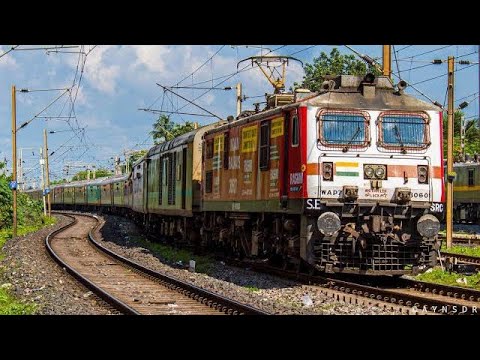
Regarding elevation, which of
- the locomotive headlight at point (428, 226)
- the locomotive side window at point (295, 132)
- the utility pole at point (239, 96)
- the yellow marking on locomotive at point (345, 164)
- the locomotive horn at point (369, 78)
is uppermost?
the utility pole at point (239, 96)

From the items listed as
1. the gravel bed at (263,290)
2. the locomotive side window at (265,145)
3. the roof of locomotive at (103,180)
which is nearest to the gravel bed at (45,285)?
the gravel bed at (263,290)

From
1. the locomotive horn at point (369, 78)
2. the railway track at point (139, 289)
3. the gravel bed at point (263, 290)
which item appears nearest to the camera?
the gravel bed at point (263, 290)

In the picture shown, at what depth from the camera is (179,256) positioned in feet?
71.6

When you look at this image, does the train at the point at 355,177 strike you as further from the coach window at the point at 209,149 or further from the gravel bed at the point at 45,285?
the coach window at the point at 209,149

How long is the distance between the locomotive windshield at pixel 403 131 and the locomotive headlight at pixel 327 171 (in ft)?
3.63

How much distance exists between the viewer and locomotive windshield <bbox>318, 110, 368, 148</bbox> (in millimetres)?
13727

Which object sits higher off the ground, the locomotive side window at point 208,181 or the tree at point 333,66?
the tree at point 333,66

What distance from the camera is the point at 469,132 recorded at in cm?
7000

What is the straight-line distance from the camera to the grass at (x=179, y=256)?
18.6 meters

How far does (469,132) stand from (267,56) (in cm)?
4915

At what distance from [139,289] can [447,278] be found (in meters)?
6.31

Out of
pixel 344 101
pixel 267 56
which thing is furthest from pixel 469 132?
pixel 344 101

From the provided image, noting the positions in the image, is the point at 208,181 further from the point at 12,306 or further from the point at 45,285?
the point at 12,306
